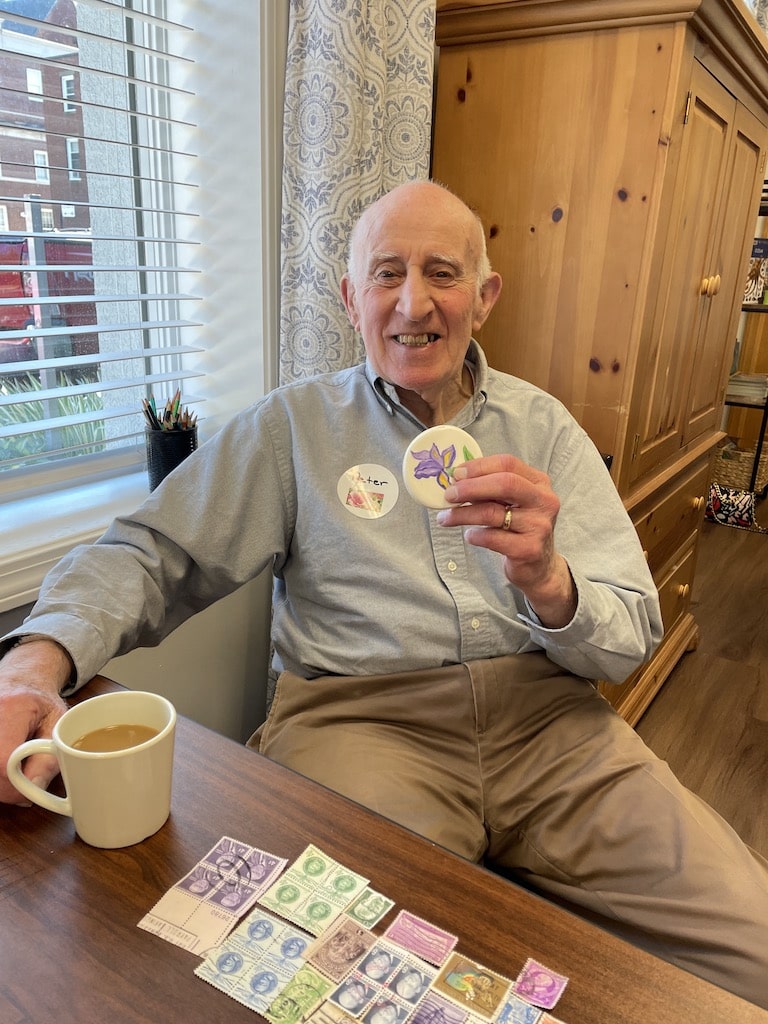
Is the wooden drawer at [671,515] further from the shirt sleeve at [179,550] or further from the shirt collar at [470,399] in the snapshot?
the shirt sleeve at [179,550]

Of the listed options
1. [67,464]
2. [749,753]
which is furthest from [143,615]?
[749,753]

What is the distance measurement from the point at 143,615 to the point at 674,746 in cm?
177

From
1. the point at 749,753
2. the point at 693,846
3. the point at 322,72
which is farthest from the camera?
the point at 749,753

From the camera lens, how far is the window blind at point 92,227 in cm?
144

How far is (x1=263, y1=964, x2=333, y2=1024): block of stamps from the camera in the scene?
21.6 inches

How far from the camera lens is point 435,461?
93cm

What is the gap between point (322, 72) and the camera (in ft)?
4.77

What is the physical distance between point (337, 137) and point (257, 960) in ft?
4.51

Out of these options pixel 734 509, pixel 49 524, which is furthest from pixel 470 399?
pixel 734 509

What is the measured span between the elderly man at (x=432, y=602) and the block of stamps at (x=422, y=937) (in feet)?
1.26

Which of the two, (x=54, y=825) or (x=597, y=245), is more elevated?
(x=597, y=245)

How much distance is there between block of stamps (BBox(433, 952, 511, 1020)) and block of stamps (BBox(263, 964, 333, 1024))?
0.28 ft

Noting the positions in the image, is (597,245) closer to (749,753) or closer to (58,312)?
(58,312)

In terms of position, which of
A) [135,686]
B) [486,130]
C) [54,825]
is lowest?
[135,686]
